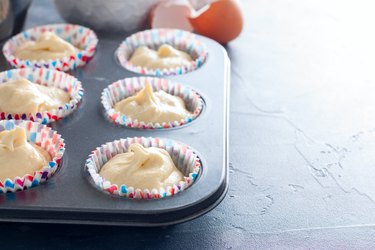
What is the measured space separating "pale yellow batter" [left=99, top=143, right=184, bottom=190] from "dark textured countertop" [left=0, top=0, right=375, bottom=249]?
0.28ft

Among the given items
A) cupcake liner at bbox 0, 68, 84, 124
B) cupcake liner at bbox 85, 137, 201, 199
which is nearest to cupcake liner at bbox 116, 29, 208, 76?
cupcake liner at bbox 0, 68, 84, 124

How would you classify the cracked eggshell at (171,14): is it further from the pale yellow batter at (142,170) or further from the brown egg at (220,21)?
the pale yellow batter at (142,170)

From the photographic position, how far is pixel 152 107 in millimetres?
1307

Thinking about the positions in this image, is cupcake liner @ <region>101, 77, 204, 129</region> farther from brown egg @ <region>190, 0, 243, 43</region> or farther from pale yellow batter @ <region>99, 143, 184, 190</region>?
A: brown egg @ <region>190, 0, 243, 43</region>

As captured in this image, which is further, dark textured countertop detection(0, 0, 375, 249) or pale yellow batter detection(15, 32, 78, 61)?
pale yellow batter detection(15, 32, 78, 61)

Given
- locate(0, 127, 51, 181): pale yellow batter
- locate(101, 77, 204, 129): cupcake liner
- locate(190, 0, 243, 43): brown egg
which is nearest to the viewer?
locate(0, 127, 51, 181): pale yellow batter

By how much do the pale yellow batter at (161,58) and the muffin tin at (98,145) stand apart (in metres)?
0.05

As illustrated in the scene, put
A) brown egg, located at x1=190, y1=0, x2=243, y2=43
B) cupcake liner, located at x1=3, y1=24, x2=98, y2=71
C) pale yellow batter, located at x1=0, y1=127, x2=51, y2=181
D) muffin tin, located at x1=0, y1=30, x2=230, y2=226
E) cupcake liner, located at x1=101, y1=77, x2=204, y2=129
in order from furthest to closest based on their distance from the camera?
brown egg, located at x1=190, y1=0, x2=243, y2=43 → cupcake liner, located at x1=3, y1=24, x2=98, y2=71 → cupcake liner, located at x1=101, y1=77, x2=204, y2=129 → pale yellow batter, located at x1=0, y1=127, x2=51, y2=181 → muffin tin, located at x1=0, y1=30, x2=230, y2=226

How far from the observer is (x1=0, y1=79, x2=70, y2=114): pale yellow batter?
1.30m

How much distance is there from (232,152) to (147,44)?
447mm

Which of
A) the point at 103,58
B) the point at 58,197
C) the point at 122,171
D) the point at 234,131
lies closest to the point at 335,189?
the point at 234,131

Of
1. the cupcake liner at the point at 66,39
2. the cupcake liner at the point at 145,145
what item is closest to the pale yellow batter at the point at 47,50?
the cupcake liner at the point at 66,39

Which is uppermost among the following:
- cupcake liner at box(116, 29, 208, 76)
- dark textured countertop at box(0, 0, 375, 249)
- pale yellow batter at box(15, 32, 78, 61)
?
pale yellow batter at box(15, 32, 78, 61)

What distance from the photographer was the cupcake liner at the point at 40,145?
3.50 ft
